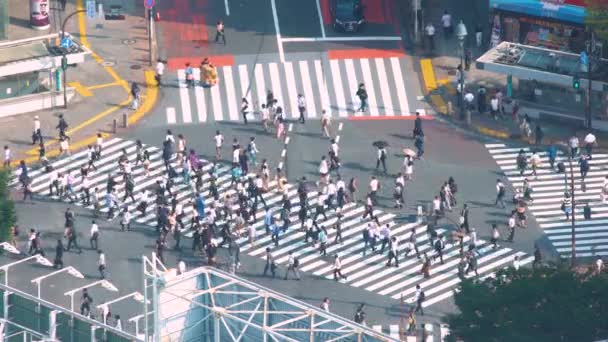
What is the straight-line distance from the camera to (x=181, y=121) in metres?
148

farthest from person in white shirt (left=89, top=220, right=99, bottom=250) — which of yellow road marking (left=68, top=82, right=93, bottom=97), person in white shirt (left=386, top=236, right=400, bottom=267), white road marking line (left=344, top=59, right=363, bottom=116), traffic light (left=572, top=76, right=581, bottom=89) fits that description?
traffic light (left=572, top=76, right=581, bottom=89)

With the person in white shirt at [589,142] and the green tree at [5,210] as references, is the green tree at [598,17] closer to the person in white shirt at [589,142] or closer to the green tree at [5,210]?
the person in white shirt at [589,142]

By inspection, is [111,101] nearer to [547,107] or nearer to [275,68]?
[275,68]

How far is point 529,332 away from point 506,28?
42.5 m

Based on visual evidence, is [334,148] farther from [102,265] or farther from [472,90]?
[102,265]

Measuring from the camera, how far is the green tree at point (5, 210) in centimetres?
12925

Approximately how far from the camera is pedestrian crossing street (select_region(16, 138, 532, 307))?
132 metres

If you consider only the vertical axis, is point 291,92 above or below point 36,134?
above

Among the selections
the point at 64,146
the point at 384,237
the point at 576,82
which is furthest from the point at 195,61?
the point at 384,237

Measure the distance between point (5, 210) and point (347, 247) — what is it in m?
18.7

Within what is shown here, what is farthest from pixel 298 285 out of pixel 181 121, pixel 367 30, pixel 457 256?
pixel 367 30

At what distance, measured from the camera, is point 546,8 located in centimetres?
15162

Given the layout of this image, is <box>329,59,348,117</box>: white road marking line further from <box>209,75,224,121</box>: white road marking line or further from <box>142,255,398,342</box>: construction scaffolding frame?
<box>142,255,398,342</box>: construction scaffolding frame

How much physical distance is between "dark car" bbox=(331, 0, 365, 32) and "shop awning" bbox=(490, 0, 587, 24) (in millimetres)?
8381
